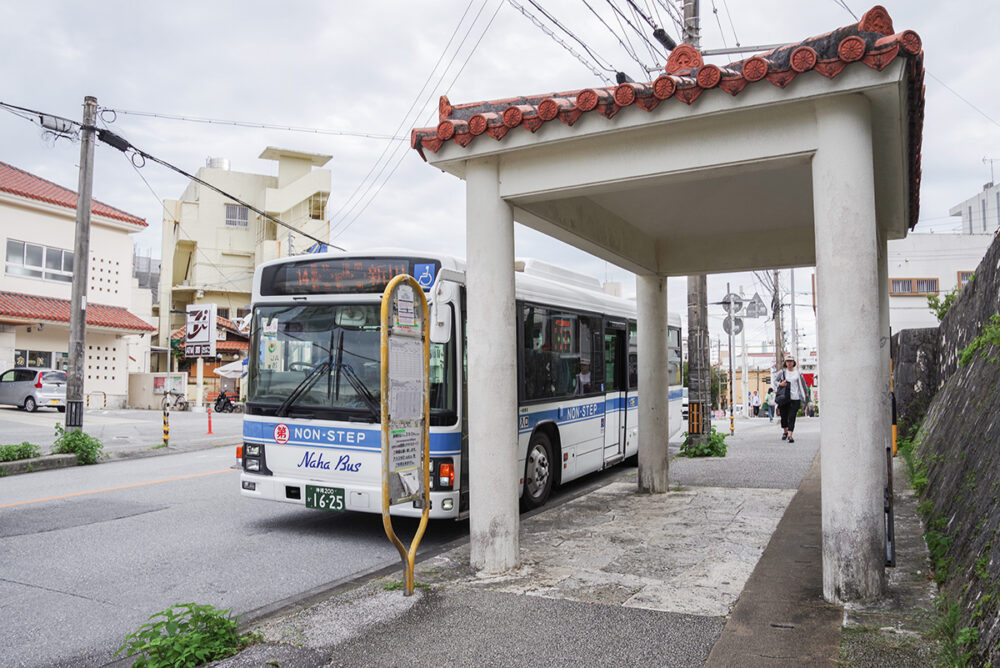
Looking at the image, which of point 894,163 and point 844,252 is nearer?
point 844,252

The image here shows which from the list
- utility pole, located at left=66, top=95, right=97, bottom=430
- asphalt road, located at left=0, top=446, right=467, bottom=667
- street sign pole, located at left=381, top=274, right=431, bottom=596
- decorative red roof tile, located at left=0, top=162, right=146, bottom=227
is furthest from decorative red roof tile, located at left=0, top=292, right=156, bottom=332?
street sign pole, located at left=381, top=274, right=431, bottom=596

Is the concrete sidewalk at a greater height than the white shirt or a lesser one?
lesser

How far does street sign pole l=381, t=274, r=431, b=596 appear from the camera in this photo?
209 inches

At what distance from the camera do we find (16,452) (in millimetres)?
13852

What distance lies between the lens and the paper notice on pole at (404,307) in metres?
5.58

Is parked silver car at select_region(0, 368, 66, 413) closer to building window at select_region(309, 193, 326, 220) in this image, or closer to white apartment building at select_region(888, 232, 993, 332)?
building window at select_region(309, 193, 326, 220)

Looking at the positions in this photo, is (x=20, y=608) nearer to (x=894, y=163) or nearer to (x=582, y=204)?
(x=582, y=204)

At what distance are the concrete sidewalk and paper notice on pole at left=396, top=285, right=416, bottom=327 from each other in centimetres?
202

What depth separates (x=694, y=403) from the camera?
14836 mm

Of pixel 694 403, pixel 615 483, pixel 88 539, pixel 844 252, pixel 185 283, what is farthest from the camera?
pixel 185 283

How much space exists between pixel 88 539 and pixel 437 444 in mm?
3901

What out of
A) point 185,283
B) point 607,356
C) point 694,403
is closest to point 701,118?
point 607,356

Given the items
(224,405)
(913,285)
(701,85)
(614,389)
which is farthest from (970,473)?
(913,285)

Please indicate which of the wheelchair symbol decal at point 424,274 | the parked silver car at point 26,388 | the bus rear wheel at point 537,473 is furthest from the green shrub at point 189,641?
the parked silver car at point 26,388
